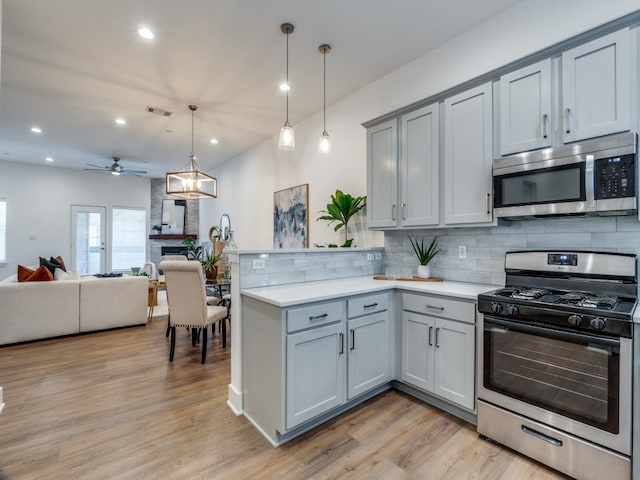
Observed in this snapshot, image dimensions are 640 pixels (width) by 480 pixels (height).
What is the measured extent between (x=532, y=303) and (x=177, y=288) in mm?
3060

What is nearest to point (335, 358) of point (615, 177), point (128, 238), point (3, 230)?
point (615, 177)

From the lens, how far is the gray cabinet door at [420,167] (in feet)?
8.82

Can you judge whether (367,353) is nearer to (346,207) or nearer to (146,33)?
(346,207)

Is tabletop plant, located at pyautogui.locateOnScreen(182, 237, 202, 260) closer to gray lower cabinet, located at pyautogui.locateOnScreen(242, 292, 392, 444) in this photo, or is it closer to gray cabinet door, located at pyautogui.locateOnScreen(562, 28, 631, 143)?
gray lower cabinet, located at pyautogui.locateOnScreen(242, 292, 392, 444)

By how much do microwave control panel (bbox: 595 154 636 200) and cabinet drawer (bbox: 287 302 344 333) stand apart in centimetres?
172

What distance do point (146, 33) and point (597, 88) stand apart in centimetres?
351

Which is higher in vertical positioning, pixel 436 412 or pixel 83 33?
pixel 83 33

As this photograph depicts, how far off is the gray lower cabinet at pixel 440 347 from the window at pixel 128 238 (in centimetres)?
886

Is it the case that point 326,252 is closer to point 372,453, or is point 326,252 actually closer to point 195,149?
point 372,453

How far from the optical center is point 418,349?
247cm

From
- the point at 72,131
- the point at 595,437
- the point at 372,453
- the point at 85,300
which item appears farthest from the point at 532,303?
the point at 72,131

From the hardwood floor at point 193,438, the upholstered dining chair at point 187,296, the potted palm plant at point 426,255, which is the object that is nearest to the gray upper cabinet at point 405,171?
the potted palm plant at point 426,255

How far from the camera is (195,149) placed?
6520 mm

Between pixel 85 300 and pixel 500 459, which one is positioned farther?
pixel 85 300
